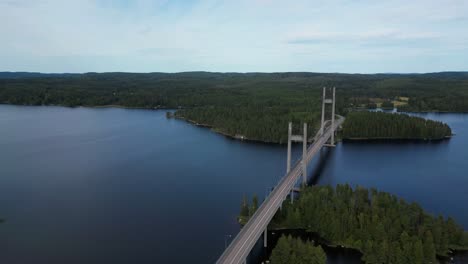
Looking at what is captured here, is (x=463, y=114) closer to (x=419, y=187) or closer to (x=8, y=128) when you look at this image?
(x=419, y=187)

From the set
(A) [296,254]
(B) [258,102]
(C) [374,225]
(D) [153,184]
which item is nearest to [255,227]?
(A) [296,254]

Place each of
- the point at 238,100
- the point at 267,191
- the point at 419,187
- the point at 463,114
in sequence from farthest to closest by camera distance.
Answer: the point at 238,100, the point at 463,114, the point at 419,187, the point at 267,191

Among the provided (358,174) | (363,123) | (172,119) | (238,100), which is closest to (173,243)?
(358,174)

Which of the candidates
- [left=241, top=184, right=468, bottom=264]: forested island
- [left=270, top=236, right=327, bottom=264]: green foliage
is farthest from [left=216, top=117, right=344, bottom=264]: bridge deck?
[left=270, top=236, right=327, bottom=264]: green foliage

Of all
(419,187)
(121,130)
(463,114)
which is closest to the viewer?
(419,187)

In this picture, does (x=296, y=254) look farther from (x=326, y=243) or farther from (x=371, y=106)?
(x=371, y=106)

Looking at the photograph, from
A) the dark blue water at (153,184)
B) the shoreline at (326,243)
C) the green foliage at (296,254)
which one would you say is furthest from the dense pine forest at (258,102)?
the green foliage at (296,254)

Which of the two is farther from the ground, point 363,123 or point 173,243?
point 363,123
